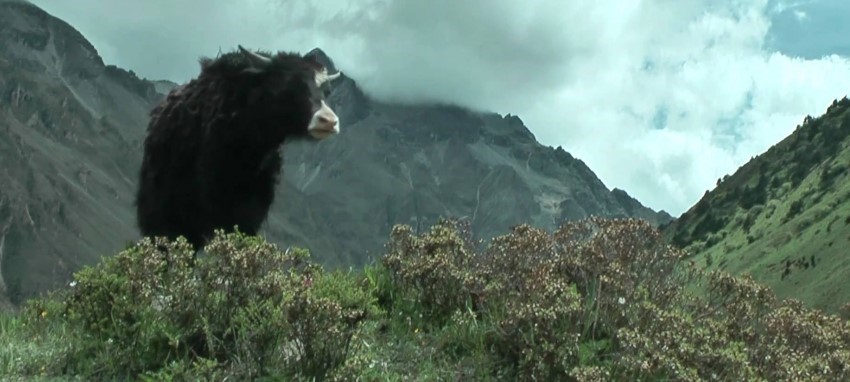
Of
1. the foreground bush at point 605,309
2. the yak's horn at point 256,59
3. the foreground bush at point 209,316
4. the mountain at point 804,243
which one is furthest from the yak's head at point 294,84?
the mountain at point 804,243

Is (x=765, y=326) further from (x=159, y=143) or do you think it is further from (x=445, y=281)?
(x=159, y=143)

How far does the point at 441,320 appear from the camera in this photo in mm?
8242

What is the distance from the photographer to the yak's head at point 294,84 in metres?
11.2

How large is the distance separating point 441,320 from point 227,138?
161 inches

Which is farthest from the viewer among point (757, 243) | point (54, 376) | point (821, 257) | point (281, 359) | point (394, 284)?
point (757, 243)

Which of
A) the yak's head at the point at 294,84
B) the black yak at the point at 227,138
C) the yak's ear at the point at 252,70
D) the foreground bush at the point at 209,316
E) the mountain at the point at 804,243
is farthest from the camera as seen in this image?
the mountain at the point at 804,243

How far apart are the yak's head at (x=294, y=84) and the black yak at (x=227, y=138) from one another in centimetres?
1

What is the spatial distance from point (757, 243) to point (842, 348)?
588ft

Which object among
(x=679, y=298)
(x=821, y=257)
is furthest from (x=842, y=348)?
(x=821, y=257)

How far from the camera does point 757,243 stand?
178 metres

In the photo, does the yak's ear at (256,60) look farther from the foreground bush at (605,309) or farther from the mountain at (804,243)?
the mountain at (804,243)

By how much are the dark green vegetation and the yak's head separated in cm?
299

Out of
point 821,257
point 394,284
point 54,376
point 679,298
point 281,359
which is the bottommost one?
point 54,376

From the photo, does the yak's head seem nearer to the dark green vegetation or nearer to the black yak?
the black yak
